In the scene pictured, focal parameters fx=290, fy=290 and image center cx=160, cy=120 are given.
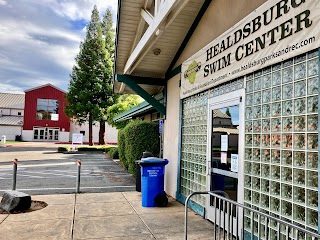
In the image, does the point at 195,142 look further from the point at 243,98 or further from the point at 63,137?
the point at 63,137

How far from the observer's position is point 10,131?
48656 millimetres

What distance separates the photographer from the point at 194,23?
272 inches

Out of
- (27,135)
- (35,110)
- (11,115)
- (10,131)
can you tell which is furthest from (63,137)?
(11,115)

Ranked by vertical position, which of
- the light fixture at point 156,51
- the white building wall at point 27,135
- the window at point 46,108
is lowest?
the white building wall at point 27,135

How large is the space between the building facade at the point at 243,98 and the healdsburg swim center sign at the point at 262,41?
0.01m

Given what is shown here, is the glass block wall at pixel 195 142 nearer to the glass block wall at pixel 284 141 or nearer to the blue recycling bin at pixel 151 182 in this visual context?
the blue recycling bin at pixel 151 182

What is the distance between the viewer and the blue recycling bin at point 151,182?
22.1 feet

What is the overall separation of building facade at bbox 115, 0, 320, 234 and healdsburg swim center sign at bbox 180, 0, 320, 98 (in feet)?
0.05

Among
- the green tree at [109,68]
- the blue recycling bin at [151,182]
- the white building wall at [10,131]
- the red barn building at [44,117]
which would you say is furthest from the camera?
the white building wall at [10,131]

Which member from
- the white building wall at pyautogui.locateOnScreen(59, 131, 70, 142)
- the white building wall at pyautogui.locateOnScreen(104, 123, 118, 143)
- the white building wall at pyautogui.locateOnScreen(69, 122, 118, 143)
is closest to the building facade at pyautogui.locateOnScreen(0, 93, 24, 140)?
the white building wall at pyautogui.locateOnScreen(59, 131, 70, 142)

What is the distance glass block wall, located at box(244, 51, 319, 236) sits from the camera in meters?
3.32

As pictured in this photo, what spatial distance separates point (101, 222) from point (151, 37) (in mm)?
3843

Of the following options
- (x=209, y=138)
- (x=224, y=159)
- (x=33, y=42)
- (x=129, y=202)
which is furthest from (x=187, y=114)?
(x=33, y=42)

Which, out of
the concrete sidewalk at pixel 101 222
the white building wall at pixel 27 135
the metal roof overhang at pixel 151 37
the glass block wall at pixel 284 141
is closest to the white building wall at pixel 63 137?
the white building wall at pixel 27 135
